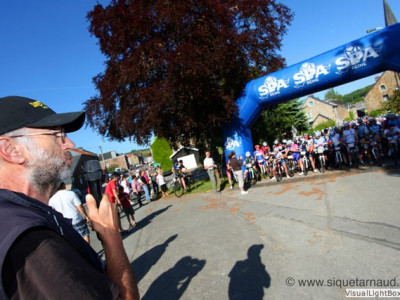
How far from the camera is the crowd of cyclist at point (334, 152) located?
31.7 feet

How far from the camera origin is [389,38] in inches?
339

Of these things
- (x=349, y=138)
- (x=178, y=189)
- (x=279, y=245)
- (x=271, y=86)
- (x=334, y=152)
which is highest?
(x=271, y=86)

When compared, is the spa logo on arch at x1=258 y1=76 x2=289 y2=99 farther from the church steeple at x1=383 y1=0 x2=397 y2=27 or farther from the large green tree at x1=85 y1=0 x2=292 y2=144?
the church steeple at x1=383 y1=0 x2=397 y2=27

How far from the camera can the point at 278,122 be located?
24.8 m

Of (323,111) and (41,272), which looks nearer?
(41,272)

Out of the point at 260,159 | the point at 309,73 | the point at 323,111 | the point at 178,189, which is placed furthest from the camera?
the point at 323,111

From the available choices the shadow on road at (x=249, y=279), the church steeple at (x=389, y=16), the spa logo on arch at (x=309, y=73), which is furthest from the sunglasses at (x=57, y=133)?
the church steeple at (x=389, y=16)

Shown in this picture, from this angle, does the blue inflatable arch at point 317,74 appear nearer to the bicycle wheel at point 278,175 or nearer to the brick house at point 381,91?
the bicycle wheel at point 278,175

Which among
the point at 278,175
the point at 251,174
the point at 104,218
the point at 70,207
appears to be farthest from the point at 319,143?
the point at 104,218

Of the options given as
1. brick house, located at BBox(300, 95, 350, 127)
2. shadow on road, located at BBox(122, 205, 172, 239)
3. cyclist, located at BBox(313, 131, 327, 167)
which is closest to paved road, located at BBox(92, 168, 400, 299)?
shadow on road, located at BBox(122, 205, 172, 239)

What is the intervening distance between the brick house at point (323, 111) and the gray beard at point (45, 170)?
61914 mm

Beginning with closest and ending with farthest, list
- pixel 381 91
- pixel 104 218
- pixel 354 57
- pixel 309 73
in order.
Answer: pixel 104 218, pixel 354 57, pixel 309 73, pixel 381 91

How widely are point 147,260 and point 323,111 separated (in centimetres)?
6188

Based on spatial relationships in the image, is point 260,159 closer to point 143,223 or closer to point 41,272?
point 143,223
